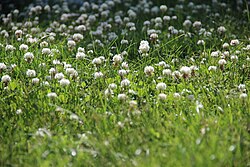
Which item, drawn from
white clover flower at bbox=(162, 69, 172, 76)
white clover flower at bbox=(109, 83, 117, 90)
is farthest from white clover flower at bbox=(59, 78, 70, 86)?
white clover flower at bbox=(162, 69, 172, 76)

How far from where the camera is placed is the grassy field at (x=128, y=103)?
8.55 ft

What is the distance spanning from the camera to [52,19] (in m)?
5.61

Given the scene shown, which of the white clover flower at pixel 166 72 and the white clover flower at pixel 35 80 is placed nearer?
the white clover flower at pixel 35 80

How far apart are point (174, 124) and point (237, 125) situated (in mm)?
342

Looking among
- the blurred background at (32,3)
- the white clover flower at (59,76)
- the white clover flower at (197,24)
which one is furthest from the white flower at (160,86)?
the blurred background at (32,3)

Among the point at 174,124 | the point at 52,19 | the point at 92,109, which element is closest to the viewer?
the point at 174,124

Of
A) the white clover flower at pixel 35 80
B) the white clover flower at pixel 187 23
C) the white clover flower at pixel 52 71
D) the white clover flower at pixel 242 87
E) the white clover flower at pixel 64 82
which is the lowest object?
the white clover flower at pixel 187 23

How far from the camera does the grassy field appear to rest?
103 inches

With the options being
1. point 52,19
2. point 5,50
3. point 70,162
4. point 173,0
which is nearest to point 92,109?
point 70,162

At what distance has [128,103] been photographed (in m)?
3.15

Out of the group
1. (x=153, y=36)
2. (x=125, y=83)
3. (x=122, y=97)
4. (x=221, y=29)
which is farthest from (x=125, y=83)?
(x=221, y=29)

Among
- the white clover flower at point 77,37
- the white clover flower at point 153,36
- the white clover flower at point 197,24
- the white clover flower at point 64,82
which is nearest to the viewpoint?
the white clover flower at point 64,82

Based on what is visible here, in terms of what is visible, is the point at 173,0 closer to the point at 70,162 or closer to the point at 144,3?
the point at 144,3

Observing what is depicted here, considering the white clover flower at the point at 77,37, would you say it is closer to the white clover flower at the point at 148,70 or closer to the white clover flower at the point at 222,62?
the white clover flower at the point at 148,70
